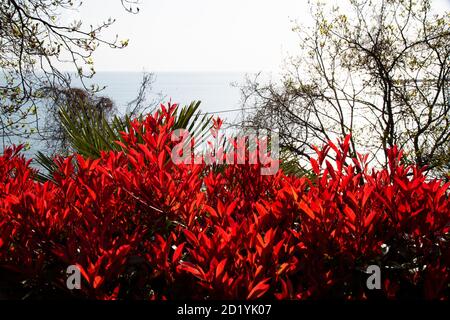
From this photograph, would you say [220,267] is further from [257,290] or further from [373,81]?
[373,81]

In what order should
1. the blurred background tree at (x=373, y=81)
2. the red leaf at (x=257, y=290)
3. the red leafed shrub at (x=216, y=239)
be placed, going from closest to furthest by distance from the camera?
the red leaf at (x=257, y=290) < the red leafed shrub at (x=216, y=239) < the blurred background tree at (x=373, y=81)

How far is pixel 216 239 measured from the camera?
48.3 inches

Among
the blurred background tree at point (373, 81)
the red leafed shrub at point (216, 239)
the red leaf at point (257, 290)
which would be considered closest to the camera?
the red leaf at point (257, 290)

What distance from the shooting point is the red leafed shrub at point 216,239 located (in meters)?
1.23

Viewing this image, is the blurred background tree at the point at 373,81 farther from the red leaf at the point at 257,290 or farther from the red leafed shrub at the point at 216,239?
the red leaf at the point at 257,290

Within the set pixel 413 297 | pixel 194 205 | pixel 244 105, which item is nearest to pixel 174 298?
pixel 194 205

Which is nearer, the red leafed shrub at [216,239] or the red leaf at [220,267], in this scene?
the red leaf at [220,267]

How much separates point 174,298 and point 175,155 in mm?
608

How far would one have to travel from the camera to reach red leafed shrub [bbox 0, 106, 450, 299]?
1.23 m

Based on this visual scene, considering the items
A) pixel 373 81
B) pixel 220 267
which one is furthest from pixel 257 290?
pixel 373 81

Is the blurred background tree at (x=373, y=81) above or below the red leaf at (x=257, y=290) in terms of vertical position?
above

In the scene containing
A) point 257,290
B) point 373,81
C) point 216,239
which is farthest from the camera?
point 373,81

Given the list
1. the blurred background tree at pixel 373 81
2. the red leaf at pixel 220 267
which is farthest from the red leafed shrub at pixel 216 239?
the blurred background tree at pixel 373 81
